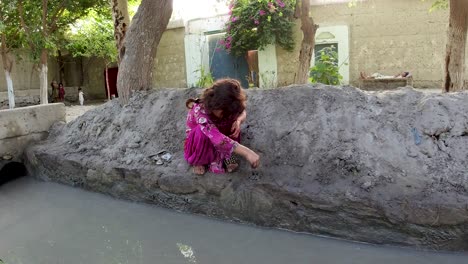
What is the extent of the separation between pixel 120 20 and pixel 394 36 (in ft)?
23.4

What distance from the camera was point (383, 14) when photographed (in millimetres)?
10359

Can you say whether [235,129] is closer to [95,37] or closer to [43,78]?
[43,78]

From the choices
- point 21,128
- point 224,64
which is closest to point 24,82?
point 224,64

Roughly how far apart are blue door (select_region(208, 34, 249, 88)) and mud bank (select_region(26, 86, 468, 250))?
8.19 meters

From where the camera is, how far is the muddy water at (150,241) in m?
2.79

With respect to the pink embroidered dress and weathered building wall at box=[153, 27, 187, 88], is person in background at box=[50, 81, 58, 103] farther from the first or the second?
the pink embroidered dress

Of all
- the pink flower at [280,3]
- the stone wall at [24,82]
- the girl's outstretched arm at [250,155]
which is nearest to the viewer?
the girl's outstretched arm at [250,155]

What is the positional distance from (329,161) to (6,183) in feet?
13.4

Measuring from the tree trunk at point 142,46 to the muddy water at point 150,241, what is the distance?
1.86 m

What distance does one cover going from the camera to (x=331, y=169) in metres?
3.27

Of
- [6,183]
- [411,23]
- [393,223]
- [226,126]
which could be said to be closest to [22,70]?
[6,183]

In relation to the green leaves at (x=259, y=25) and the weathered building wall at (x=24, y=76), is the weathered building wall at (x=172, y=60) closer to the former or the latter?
the green leaves at (x=259, y=25)

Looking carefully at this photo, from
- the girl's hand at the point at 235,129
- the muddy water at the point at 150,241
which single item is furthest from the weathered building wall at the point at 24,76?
the girl's hand at the point at 235,129

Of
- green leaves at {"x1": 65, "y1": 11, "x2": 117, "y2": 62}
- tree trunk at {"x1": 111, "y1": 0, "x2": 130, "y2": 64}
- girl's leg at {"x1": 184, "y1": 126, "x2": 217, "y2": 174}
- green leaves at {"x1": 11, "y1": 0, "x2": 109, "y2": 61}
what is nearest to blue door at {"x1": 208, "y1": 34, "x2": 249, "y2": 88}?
green leaves at {"x1": 11, "y1": 0, "x2": 109, "y2": 61}
